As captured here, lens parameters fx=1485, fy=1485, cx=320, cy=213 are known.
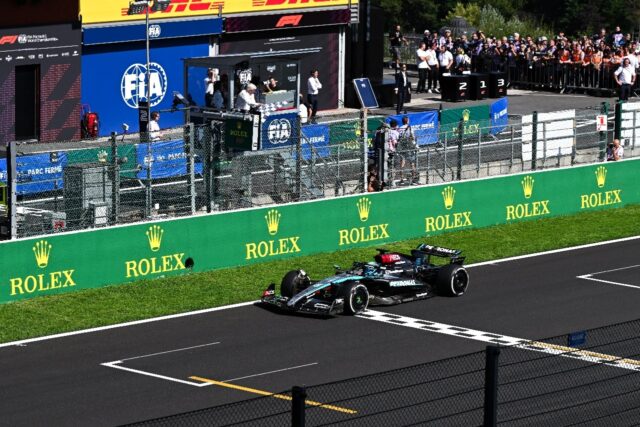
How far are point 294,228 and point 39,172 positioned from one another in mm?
5712

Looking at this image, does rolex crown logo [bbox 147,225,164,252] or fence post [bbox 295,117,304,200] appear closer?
rolex crown logo [bbox 147,225,164,252]

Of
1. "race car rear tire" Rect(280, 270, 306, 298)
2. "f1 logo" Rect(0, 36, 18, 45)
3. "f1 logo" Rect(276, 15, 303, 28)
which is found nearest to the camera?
"race car rear tire" Rect(280, 270, 306, 298)

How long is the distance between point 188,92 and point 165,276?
13546 millimetres

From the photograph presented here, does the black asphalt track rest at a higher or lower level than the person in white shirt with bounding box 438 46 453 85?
lower

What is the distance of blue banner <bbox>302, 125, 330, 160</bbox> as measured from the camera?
109ft

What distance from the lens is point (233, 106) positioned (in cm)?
3975

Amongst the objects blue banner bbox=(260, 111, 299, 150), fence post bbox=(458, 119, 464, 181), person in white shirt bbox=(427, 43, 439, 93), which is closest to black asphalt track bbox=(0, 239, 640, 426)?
blue banner bbox=(260, 111, 299, 150)

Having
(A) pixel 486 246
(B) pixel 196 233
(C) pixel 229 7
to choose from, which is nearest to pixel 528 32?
(C) pixel 229 7

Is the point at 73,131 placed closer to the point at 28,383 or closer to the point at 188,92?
the point at 188,92

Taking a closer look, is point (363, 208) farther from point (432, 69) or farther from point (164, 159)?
point (432, 69)

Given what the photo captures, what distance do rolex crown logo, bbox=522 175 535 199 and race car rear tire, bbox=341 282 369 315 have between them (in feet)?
33.2

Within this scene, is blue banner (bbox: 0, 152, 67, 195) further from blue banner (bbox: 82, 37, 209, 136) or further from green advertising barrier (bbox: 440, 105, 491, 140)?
blue banner (bbox: 82, 37, 209, 136)

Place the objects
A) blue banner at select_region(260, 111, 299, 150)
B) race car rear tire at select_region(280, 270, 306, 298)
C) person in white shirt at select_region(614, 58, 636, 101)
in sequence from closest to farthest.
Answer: race car rear tire at select_region(280, 270, 306, 298) → blue banner at select_region(260, 111, 299, 150) → person in white shirt at select_region(614, 58, 636, 101)

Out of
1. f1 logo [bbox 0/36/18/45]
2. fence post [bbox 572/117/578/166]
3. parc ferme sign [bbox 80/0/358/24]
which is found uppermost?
parc ferme sign [bbox 80/0/358/24]
